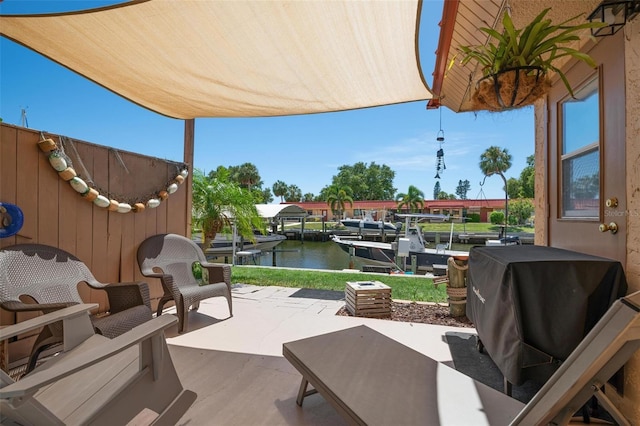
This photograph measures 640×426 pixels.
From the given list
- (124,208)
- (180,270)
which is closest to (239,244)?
(180,270)

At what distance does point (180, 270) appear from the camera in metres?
3.83

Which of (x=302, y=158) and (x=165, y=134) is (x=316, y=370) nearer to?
(x=165, y=134)

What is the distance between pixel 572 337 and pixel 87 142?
4.36 metres

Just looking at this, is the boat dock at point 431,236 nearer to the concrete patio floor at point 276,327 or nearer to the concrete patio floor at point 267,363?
the concrete patio floor at point 276,327

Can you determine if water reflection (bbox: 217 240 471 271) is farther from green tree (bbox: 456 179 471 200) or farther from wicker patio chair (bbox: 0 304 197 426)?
green tree (bbox: 456 179 471 200)

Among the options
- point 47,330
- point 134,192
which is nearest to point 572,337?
point 47,330

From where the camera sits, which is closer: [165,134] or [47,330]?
[47,330]

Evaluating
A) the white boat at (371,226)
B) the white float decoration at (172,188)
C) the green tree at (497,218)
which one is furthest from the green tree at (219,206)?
the green tree at (497,218)

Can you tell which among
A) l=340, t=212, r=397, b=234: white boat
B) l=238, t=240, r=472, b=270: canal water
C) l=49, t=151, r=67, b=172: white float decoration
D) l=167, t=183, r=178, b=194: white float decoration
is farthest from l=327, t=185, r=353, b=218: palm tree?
l=49, t=151, r=67, b=172: white float decoration

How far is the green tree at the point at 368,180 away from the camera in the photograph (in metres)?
53.9

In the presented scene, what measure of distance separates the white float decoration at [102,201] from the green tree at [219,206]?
7.99ft

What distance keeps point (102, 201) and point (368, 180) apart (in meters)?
53.9

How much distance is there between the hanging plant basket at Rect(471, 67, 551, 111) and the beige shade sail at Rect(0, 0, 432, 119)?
696 mm

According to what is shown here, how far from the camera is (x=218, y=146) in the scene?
33.7 metres
